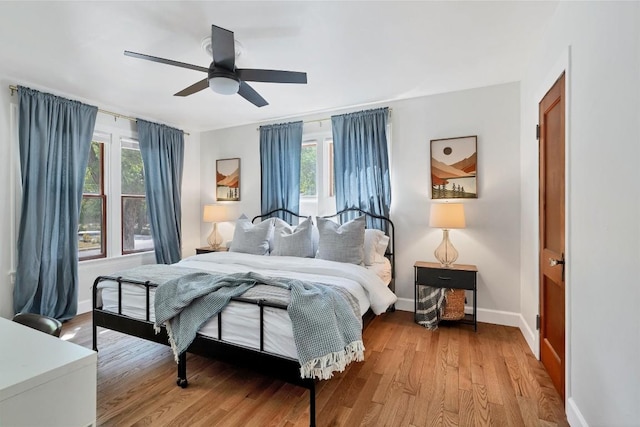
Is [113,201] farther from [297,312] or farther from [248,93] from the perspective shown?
[297,312]

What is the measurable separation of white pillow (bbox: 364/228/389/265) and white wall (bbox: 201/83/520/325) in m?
0.32

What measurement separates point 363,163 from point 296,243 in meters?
1.30

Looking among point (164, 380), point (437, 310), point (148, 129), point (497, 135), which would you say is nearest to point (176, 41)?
point (148, 129)

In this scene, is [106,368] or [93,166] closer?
[106,368]

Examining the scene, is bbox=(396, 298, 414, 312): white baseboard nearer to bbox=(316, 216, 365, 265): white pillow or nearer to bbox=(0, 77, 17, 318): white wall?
bbox=(316, 216, 365, 265): white pillow

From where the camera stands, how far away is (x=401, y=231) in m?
3.77

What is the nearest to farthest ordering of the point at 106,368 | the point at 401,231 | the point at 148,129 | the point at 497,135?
1. the point at 106,368
2. the point at 497,135
3. the point at 401,231
4. the point at 148,129

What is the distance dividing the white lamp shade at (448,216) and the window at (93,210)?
4063 mm

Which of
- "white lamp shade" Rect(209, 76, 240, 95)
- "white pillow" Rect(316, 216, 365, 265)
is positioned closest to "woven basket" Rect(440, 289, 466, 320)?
"white pillow" Rect(316, 216, 365, 265)

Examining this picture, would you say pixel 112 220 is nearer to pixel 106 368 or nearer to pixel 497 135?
pixel 106 368

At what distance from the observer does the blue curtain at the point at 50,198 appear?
3.12 m

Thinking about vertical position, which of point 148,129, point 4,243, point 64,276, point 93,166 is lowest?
point 64,276

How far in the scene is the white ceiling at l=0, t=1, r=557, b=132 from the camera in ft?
6.75

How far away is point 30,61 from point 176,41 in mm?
1493
